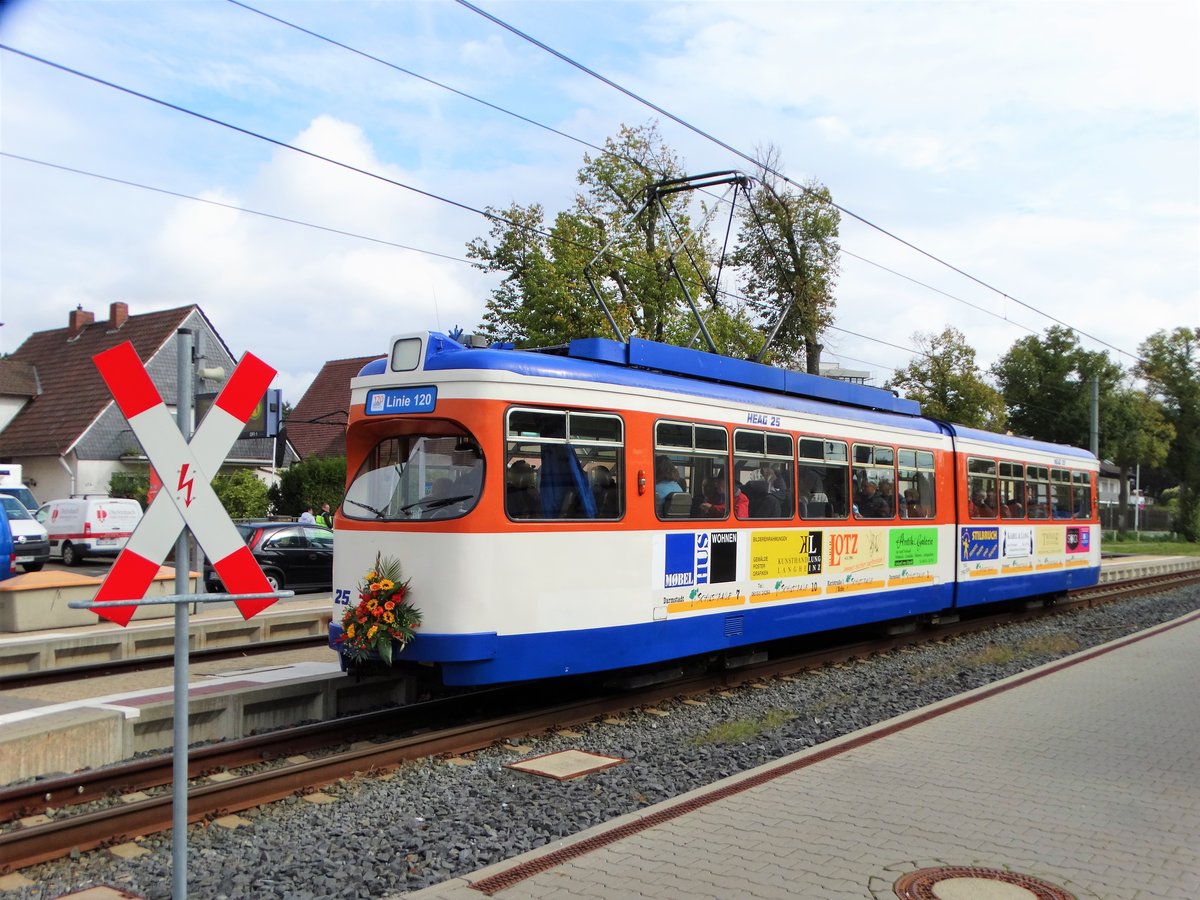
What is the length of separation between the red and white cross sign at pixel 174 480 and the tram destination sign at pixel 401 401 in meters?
4.59

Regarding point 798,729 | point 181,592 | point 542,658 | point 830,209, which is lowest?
point 798,729

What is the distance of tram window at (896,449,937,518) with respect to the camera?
1393cm

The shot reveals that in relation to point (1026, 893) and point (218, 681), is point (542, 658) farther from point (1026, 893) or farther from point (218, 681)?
point (1026, 893)

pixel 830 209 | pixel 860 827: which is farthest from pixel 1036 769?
pixel 830 209

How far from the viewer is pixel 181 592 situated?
3.80 meters

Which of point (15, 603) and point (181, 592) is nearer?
point (181, 592)

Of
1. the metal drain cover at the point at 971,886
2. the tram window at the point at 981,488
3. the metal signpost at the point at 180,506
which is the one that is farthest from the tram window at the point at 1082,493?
the metal signpost at the point at 180,506

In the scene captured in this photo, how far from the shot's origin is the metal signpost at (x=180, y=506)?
3.77 metres

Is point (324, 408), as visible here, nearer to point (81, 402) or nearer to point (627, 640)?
point (81, 402)

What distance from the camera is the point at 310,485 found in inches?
1417

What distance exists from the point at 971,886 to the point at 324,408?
1875 inches

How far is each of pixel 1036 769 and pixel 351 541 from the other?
18.3 feet

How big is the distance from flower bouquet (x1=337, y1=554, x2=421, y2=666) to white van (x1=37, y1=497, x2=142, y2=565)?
73.7ft

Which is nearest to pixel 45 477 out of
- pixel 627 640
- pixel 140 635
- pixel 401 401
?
pixel 140 635
